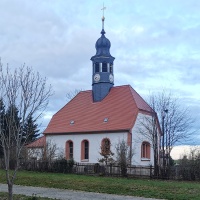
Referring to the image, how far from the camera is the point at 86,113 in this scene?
4131 cm

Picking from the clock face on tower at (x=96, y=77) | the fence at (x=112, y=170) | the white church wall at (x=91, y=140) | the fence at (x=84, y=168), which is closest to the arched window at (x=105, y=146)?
Result: the white church wall at (x=91, y=140)

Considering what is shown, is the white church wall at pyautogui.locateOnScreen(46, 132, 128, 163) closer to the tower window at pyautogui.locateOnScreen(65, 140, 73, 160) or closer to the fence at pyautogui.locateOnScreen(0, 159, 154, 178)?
the tower window at pyautogui.locateOnScreen(65, 140, 73, 160)

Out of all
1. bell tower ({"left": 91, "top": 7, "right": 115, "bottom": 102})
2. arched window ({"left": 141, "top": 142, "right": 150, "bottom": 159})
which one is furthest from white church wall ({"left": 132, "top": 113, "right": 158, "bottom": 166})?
bell tower ({"left": 91, "top": 7, "right": 115, "bottom": 102})

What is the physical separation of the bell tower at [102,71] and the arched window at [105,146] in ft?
20.6

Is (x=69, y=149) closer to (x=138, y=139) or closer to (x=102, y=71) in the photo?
(x=138, y=139)

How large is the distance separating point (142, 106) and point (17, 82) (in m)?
Answer: 28.0

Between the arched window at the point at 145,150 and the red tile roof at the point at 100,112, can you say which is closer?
the red tile roof at the point at 100,112

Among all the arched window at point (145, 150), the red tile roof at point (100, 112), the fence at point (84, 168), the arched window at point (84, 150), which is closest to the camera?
the fence at point (84, 168)

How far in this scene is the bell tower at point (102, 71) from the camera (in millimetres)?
42344

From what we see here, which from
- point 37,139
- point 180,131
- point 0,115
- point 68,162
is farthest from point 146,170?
point 37,139

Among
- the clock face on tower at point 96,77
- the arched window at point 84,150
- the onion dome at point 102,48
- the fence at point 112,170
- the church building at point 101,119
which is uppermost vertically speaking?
the onion dome at point 102,48

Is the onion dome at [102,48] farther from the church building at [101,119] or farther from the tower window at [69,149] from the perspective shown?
the tower window at [69,149]

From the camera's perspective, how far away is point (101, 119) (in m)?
39.1

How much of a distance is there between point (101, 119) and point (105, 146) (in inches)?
143
